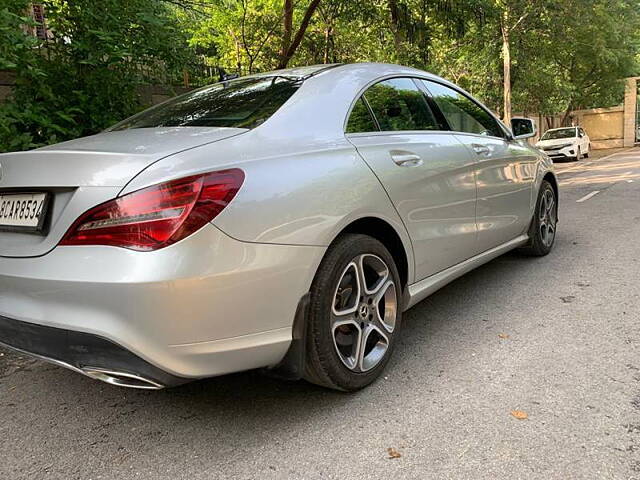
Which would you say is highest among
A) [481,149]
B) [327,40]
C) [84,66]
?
[327,40]

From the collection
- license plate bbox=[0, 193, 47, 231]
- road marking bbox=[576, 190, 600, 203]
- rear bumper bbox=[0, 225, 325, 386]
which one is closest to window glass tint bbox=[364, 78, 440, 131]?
rear bumper bbox=[0, 225, 325, 386]

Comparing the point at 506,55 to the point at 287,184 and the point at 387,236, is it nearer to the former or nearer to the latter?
the point at 387,236

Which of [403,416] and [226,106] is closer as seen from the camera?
[403,416]

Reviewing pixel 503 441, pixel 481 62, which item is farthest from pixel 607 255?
pixel 481 62

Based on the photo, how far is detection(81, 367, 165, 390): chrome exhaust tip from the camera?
79.0 inches

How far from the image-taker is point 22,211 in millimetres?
2191

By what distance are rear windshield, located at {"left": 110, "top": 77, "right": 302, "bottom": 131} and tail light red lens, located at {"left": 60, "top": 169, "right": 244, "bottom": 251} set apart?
1.84 ft

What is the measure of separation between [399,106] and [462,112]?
902mm

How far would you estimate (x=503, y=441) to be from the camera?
7.23 ft

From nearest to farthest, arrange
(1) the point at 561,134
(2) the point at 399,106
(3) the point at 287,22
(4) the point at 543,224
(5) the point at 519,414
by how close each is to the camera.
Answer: (5) the point at 519,414 → (2) the point at 399,106 → (4) the point at 543,224 → (3) the point at 287,22 → (1) the point at 561,134

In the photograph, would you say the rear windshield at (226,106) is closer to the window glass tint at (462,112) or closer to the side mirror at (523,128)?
the window glass tint at (462,112)

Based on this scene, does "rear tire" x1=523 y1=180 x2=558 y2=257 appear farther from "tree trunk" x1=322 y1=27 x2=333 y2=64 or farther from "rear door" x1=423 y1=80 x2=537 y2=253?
"tree trunk" x1=322 y1=27 x2=333 y2=64

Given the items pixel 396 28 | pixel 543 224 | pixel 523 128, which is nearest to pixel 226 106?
pixel 523 128

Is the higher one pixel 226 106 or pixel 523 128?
pixel 226 106
